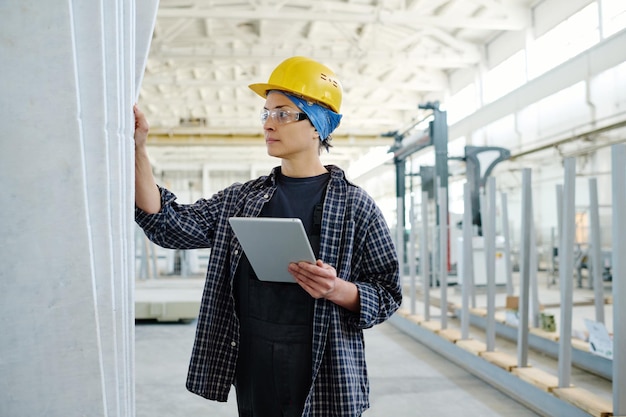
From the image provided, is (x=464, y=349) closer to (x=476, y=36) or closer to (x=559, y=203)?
(x=559, y=203)

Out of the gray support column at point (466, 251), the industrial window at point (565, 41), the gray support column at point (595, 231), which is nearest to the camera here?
the gray support column at point (595, 231)

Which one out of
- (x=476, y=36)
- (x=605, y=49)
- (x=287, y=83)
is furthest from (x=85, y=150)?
(x=476, y=36)

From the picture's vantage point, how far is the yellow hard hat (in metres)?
1.51

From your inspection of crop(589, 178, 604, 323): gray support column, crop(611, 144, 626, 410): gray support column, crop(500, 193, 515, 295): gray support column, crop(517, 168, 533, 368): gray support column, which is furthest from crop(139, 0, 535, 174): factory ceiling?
crop(611, 144, 626, 410): gray support column

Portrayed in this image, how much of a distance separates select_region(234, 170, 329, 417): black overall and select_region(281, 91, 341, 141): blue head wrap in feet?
0.61

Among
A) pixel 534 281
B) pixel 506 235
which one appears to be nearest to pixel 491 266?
pixel 534 281

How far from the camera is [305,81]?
1511 mm

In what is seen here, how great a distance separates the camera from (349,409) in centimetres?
141

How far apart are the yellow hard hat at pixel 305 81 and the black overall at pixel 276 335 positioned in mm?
280

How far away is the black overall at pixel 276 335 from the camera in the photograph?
4.79 feet

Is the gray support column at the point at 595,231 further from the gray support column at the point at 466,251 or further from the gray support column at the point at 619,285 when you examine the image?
the gray support column at the point at 619,285

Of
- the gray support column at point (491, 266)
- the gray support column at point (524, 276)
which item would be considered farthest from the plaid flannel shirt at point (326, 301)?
the gray support column at point (491, 266)

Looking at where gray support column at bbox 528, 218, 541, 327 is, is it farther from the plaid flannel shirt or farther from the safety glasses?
the safety glasses

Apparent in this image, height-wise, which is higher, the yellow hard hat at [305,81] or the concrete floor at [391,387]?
the yellow hard hat at [305,81]
